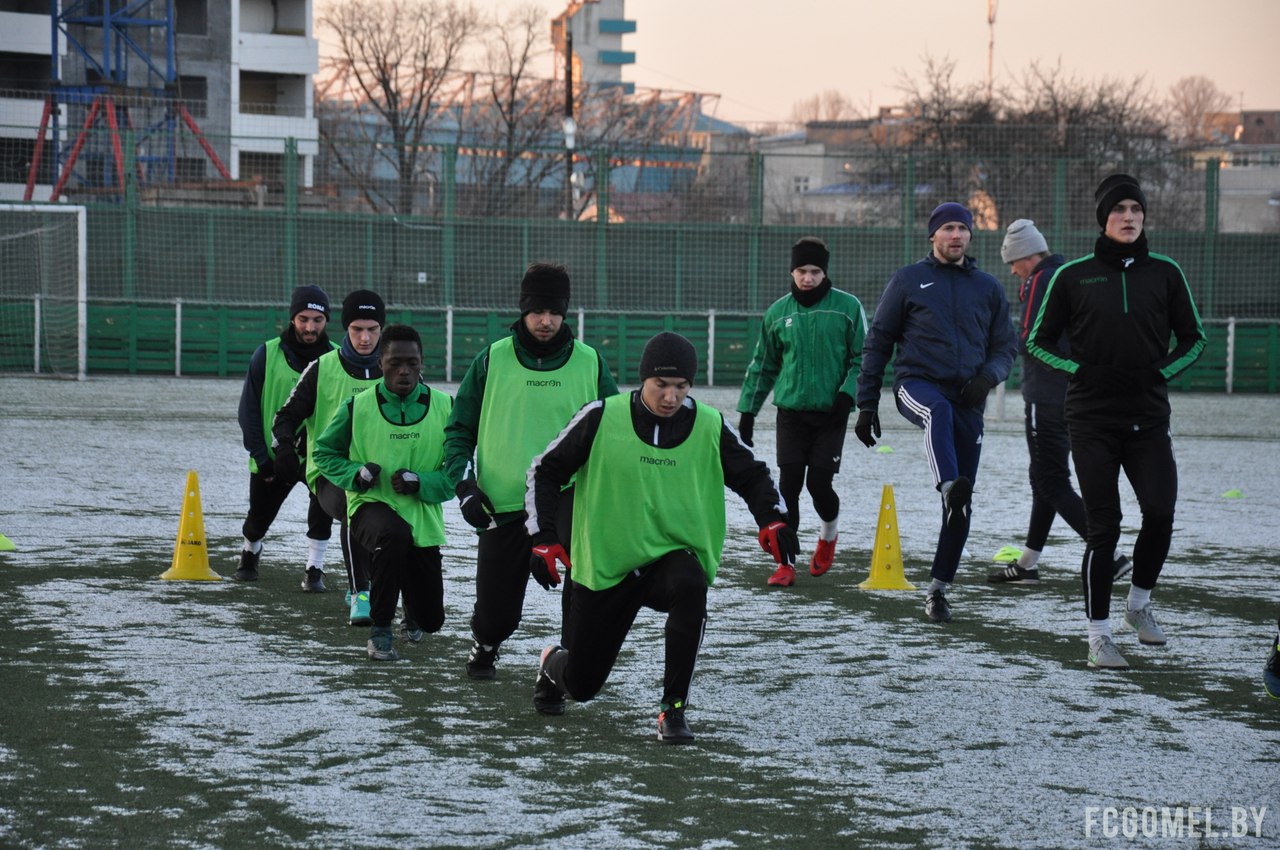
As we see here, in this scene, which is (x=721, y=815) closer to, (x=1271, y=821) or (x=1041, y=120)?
(x=1271, y=821)

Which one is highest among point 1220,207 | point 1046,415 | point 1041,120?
point 1041,120

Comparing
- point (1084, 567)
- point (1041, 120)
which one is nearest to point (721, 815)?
point (1084, 567)

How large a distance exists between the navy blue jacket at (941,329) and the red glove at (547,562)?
3.30 m

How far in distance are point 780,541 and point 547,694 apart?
3.67 feet

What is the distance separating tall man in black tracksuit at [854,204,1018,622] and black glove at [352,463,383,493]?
2.62m

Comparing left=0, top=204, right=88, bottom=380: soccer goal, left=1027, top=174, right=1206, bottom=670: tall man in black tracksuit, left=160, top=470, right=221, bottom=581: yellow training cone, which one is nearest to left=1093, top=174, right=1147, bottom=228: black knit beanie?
left=1027, top=174, right=1206, bottom=670: tall man in black tracksuit

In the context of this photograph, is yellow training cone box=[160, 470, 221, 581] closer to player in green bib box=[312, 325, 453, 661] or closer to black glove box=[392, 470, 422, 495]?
player in green bib box=[312, 325, 453, 661]

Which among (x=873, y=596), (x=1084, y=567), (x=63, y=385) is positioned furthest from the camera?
(x=63, y=385)

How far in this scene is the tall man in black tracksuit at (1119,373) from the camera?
23.2 ft

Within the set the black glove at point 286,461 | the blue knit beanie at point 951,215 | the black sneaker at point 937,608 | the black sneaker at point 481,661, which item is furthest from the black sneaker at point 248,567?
the blue knit beanie at point 951,215

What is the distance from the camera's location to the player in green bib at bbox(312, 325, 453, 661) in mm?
7074

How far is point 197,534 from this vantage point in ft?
30.8

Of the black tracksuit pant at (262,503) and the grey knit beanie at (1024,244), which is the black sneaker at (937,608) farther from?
the black tracksuit pant at (262,503)

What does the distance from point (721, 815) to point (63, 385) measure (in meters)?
24.7
